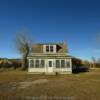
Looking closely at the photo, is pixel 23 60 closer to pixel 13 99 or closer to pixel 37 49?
pixel 37 49

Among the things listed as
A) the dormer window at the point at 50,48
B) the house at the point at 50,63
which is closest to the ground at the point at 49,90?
the house at the point at 50,63

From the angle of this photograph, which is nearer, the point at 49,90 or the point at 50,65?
the point at 49,90

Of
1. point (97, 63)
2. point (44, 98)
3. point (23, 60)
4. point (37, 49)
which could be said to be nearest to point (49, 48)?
point (37, 49)

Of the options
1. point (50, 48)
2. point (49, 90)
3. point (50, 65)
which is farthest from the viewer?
point (50, 48)

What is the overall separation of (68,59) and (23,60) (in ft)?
54.9

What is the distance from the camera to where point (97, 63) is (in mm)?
54344

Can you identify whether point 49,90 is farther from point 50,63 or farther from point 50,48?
point 50,48

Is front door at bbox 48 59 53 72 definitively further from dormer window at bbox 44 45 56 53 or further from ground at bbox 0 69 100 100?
ground at bbox 0 69 100 100

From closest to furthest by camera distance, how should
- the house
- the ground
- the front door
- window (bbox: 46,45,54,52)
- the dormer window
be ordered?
the ground → the house → the front door → the dormer window → window (bbox: 46,45,54,52)

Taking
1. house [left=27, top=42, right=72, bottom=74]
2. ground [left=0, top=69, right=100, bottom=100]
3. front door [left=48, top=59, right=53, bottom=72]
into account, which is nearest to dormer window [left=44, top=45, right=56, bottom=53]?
house [left=27, top=42, right=72, bottom=74]

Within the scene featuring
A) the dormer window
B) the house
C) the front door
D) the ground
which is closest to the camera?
the ground

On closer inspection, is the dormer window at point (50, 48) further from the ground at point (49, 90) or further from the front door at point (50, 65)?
the ground at point (49, 90)

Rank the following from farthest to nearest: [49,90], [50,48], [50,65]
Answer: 1. [50,48]
2. [50,65]
3. [49,90]

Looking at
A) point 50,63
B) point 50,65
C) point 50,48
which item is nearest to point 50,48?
point 50,48
